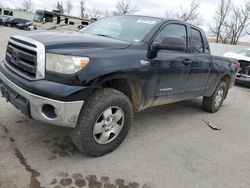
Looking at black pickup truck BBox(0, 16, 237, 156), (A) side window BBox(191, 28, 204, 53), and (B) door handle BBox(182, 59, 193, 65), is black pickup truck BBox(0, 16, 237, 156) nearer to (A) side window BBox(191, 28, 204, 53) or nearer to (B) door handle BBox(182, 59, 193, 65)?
(B) door handle BBox(182, 59, 193, 65)

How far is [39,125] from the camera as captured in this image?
163 inches

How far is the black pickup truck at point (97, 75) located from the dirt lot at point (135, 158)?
11.8 inches

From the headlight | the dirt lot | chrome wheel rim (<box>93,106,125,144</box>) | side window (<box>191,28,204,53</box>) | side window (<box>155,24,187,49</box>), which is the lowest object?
the dirt lot

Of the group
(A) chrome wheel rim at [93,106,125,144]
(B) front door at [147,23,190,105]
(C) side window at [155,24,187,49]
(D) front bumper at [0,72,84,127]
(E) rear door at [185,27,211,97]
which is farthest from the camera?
(E) rear door at [185,27,211,97]

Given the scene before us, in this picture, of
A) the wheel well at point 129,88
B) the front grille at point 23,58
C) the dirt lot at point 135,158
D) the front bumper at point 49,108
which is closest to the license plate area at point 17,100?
the front bumper at point 49,108

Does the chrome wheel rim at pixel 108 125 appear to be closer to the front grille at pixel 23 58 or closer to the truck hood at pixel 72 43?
the truck hood at pixel 72 43

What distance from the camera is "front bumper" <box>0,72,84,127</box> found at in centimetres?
291

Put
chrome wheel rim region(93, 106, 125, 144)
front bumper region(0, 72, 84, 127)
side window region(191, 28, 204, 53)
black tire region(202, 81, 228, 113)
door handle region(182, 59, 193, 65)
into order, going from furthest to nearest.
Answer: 1. black tire region(202, 81, 228, 113)
2. side window region(191, 28, 204, 53)
3. door handle region(182, 59, 193, 65)
4. chrome wheel rim region(93, 106, 125, 144)
5. front bumper region(0, 72, 84, 127)

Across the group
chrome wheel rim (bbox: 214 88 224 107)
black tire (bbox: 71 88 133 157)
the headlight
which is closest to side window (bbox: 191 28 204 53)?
chrome wheel rim (bbox: 214 88 224 107)

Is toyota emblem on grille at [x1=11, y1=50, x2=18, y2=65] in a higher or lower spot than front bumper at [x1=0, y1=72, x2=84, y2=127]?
higher

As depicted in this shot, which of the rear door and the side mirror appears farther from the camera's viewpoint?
the rear door

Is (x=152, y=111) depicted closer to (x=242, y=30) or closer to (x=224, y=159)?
(x=224, y=159)

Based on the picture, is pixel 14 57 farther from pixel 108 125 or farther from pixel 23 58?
pixel 108 125

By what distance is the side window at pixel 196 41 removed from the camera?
501 centimetres
